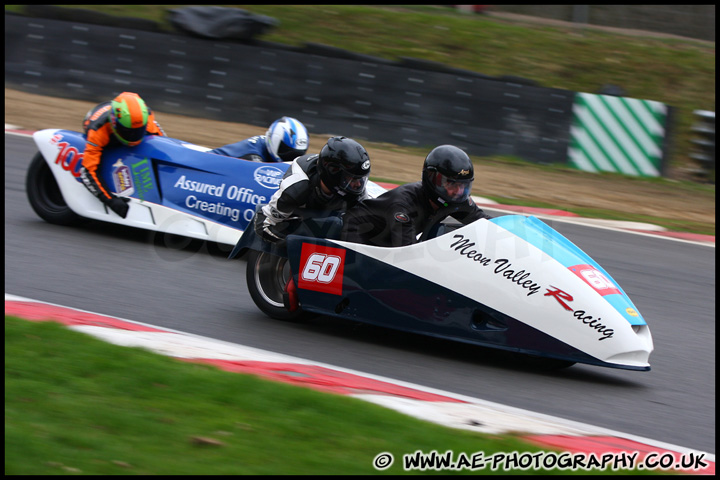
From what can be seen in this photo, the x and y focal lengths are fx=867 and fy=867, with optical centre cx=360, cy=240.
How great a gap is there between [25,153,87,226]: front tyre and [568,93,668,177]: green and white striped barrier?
7.33m

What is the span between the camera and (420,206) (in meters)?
5.59

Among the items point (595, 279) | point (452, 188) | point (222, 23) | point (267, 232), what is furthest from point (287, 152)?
point (222, 23)

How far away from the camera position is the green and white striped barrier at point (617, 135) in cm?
1226

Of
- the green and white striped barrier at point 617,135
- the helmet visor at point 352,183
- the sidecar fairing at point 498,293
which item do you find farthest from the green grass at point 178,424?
the green and white striped barrier at point 617,135

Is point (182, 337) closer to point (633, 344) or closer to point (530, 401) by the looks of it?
point (530, 401)

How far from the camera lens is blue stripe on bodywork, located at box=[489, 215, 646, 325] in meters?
4.96

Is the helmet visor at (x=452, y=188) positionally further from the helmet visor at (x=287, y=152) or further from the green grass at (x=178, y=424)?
the helmet visor at (x=287, y=152)

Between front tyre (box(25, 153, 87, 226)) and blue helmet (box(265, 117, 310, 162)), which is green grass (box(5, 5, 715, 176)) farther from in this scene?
front tyre (box(25, 153, 87, 226))

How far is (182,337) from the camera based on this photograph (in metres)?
5.30

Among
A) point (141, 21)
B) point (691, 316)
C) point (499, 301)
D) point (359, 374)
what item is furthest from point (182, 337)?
point (141, 21)

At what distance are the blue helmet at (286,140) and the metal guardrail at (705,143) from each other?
752 cm

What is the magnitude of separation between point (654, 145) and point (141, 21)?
830 centimetres

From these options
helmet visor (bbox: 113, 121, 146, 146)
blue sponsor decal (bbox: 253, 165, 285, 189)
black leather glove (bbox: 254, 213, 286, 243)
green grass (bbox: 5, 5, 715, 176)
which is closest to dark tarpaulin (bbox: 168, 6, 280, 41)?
green grass (bbox: 5, 5, 715, 176)

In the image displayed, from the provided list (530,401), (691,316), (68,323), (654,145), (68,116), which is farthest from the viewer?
(68,116)
